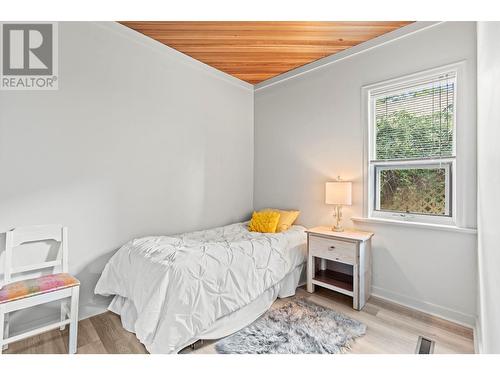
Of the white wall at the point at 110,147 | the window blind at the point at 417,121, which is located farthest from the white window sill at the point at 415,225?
the white wall at the point at 110,147

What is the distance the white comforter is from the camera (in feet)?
5.18

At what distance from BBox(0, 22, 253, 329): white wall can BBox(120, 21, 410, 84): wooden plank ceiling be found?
0.20 metres

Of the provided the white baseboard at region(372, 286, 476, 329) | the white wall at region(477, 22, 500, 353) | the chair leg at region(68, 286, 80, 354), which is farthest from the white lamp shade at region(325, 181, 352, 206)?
the chair leg at region(68, 286, 80, 354)

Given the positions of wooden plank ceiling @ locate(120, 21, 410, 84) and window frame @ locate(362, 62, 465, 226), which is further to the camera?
wooden plank ceiling @ locate(120, 21, 410, 84)

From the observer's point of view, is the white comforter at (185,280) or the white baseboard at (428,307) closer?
the white comforter at (185,280)

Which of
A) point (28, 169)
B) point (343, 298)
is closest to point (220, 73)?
point (28, 169)

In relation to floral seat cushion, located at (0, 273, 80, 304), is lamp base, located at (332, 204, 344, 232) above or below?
above

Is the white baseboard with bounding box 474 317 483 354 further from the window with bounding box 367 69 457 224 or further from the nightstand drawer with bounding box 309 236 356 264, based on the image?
the nightstand drawer with bounding box 309 236 356 264

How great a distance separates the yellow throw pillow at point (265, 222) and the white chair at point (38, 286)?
178 cm

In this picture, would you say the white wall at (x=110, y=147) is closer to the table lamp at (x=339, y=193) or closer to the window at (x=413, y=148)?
the table lamp at (x=339, y=193)

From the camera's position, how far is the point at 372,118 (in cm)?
254

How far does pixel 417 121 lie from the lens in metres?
2.28

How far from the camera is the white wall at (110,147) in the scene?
186cm
